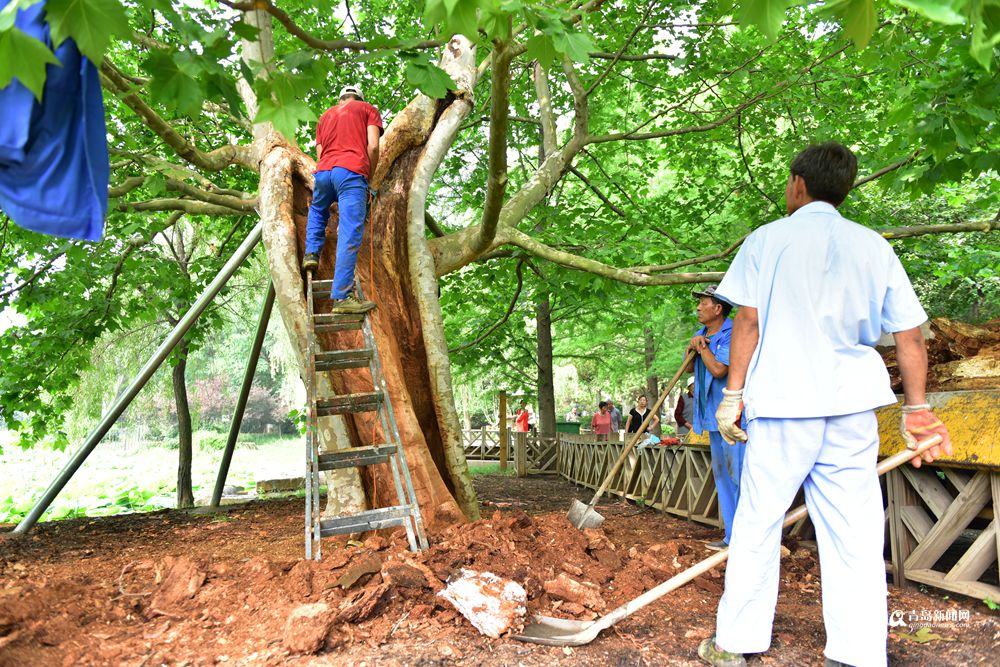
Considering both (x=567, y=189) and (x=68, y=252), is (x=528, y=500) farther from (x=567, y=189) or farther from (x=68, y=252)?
(x=567, y=189)

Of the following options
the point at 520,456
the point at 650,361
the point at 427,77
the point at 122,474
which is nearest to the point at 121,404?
the point at 427,77

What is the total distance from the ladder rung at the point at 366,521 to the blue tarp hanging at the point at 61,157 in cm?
203

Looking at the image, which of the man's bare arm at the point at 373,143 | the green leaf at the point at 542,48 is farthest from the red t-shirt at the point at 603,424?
the green leaf at the point at 542,48

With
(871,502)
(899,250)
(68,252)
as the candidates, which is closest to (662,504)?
(871,502)

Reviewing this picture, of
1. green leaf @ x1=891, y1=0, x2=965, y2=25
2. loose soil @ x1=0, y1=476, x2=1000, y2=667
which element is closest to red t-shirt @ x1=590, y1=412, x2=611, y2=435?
loose soil @ x1=0, y1=476, x2=1000, y2=667

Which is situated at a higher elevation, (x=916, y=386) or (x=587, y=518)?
(x=916, y=386)

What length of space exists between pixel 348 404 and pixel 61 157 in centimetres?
234

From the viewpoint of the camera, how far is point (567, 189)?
17016 millimetres

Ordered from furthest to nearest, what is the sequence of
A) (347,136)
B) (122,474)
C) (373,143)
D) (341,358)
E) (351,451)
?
1. (122,474)
2. (373,143)
3. (347,136)
4. (341,358)
5. (351,451)

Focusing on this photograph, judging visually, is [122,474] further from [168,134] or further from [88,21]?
[88,21]

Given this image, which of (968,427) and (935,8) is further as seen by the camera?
(968,427)

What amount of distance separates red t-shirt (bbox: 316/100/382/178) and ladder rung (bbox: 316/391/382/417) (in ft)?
6.06

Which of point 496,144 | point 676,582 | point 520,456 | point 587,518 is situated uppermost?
point 496,144

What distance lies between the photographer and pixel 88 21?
6.28ft
